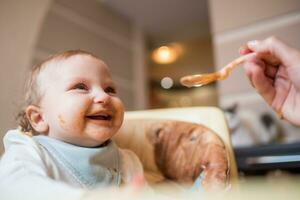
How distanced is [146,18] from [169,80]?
1280 mm

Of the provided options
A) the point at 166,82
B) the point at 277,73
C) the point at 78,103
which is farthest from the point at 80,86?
the point at 166,82

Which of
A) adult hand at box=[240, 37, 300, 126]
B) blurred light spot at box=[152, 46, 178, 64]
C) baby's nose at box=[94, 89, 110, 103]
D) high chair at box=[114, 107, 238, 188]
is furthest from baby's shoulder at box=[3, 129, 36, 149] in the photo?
blurred light spot at box=[152, 46, 178, 64]

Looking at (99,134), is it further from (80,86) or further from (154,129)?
(154,129)

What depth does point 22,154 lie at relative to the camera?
1.24 feet

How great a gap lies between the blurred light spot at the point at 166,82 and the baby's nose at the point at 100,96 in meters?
2.66

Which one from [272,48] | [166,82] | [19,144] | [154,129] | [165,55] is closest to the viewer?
[19,144]

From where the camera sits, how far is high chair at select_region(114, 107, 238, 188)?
0.62 meters

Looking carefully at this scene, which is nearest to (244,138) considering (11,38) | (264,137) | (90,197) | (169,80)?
(264,137)

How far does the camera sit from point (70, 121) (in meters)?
0.42

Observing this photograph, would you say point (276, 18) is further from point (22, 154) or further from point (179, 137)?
point (22, 154)

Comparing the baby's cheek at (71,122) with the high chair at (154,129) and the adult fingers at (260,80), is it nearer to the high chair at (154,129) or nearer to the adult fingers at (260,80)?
the high chair at (154,129)

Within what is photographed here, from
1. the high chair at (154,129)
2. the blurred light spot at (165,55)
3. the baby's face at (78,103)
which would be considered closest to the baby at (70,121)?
the baby's face at (78,103)

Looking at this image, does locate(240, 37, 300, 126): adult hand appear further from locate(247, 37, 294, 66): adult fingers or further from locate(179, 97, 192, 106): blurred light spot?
locate(179, 97, 192, 106): blurred light spot

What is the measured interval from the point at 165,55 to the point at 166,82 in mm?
565
